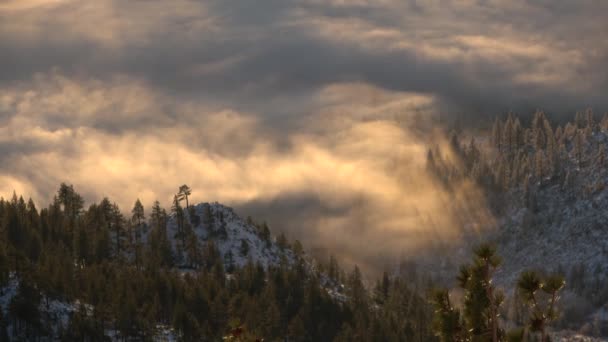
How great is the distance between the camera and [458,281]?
58.8 metres

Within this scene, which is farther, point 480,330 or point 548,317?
point 480,330

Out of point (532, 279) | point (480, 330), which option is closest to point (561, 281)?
point (532, 279)

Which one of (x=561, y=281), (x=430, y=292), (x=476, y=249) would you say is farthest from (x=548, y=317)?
(x=430, y=292)

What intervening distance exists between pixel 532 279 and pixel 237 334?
54.2 ft

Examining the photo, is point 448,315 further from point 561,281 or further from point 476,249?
point 561,281

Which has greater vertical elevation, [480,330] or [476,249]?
[476,249]

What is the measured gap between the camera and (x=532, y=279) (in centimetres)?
4984

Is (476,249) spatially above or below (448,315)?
above

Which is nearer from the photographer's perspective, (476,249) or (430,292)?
(476,249)

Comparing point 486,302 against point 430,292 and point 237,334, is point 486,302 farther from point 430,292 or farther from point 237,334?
point 237,334

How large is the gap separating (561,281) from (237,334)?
17914 mm

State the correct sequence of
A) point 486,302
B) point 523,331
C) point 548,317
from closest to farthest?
point 548,317
point 523,331
point 486,302

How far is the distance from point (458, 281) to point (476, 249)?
524cm

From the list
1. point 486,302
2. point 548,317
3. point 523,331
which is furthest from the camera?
point 486,302
